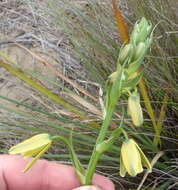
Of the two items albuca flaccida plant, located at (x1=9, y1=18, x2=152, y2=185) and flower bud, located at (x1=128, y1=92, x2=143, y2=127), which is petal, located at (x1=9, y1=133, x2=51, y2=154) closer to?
albuca flaccida plant, located at (x1=9, y1=18, x2=152, y2=185)

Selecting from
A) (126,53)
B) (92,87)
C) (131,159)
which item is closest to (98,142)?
(131,159)

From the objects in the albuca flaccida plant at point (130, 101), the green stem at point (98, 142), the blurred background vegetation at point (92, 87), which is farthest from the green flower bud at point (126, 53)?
the blurred background vegetation at point (92, 87)

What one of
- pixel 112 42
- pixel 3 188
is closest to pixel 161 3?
pixel 112 42

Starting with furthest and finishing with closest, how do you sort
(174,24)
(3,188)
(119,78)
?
(174,24), (3,188), (119,78)

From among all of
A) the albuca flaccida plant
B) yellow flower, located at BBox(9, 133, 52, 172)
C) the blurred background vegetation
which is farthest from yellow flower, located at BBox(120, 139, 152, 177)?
the blurred background vegetation

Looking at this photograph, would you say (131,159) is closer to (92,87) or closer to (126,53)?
(126,53)

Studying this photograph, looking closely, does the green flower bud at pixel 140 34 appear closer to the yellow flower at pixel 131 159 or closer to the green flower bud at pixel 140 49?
the green flower bud at pixel 140 49

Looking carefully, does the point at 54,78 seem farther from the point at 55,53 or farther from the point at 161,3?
the point at 161,3
